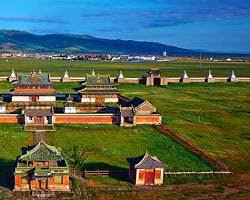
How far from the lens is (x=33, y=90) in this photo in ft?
238

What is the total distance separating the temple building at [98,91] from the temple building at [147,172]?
114 ft

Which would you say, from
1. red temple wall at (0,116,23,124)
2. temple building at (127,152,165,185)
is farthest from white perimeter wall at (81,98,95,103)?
temple building at (127,152,165,185)

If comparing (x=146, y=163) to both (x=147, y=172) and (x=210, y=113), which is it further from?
(x=210, y=113)

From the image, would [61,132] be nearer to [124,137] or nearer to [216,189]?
[124,137]

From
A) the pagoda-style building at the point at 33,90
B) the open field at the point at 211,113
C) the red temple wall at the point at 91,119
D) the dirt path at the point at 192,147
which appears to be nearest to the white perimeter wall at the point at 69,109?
the red temple wall at the point at 91,119

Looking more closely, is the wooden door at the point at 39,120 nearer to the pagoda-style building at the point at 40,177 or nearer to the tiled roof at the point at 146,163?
the pagoda-style building at the point at 40,177

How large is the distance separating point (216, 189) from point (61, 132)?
22.8 m

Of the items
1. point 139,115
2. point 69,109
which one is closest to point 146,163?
point 139,115

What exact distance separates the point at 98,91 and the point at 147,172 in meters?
35.5

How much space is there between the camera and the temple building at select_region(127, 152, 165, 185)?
4075 centimetres

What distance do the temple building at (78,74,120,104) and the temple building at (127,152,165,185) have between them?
34657 millimetres

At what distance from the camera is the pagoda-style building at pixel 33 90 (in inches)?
2844

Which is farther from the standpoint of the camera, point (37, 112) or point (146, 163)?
point (37, 112)

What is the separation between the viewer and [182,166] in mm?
45750
